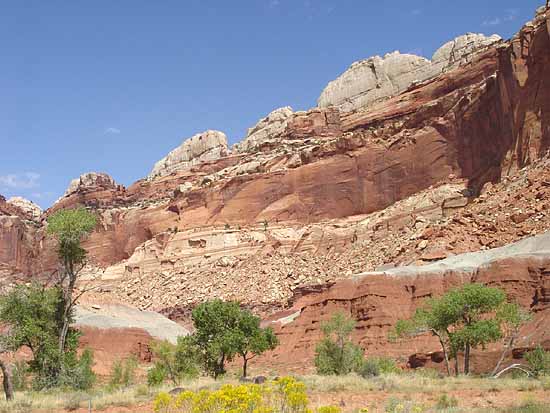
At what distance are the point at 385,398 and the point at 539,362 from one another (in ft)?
44.2

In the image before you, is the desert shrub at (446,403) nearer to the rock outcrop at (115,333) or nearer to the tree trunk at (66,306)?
the tree trunk at (66,306)

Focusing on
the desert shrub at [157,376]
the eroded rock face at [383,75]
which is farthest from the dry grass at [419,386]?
the eroded rock face at [383,75]

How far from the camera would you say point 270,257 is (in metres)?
76.1

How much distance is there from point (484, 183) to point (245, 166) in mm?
39991

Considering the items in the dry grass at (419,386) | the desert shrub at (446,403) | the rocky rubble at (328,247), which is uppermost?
the rocky rubble at (328,247)

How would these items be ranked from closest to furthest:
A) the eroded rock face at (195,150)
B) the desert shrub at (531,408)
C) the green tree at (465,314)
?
the desert shrub at (531,408), the green tree at (465,314), the eroded rock face at (195,150)

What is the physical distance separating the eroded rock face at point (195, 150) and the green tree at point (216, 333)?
112058mm

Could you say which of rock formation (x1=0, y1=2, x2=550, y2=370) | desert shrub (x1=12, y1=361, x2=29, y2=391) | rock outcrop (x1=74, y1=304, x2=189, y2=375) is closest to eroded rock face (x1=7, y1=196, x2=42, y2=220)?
rock formation (x1=0, y1=2, x2=550, y2=370)

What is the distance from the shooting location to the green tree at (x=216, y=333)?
3212 centimetres

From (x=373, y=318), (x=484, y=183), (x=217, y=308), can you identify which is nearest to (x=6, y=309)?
(x=217, y=308)

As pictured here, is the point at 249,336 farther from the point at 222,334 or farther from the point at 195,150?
the point at 195,150

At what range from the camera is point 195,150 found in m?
154

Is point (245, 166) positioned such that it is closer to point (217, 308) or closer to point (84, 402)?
point (217, 308)

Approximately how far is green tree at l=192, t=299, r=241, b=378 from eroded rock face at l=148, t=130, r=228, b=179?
112m
